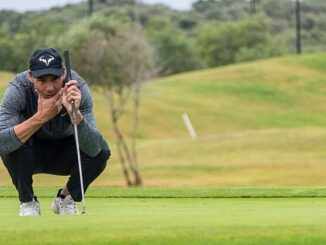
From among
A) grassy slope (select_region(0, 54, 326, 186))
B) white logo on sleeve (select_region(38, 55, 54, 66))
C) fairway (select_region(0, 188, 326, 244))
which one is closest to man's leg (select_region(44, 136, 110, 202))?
fairway (select_region(0, 188, 326, 244))

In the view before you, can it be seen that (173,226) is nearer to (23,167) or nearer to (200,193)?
(23,167)

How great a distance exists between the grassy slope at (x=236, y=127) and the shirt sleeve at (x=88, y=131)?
31.6 m

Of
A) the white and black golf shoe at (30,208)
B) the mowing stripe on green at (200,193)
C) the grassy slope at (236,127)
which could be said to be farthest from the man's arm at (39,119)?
the grassy slope at (236,127)

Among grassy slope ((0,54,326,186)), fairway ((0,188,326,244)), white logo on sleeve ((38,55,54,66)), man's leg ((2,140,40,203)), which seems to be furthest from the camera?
grassy slope ((0,54,326,186))

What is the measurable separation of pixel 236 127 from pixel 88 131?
63.8 metres

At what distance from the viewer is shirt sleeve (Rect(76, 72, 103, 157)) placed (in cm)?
993

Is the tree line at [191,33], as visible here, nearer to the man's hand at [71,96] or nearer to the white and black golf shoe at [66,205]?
the white and black golf shoe at [66,205]

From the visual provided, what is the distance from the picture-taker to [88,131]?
32.6 ft

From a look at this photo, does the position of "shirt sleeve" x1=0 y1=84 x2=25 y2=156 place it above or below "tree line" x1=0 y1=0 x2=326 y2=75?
above

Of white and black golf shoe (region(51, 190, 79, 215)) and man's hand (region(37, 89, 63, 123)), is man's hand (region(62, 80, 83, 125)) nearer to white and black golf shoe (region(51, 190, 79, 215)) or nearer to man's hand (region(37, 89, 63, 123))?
man's hand (region(37, 89, 63, 123))

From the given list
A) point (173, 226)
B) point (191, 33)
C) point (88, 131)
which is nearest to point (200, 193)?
point (88, 131)

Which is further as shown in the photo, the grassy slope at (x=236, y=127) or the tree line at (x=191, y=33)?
the tree line at (x=191, y=33)

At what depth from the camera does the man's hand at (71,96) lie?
9.72 m

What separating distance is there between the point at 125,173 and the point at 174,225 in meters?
39.0
